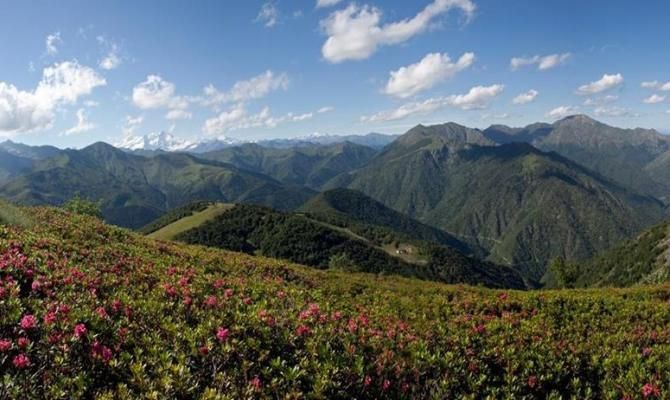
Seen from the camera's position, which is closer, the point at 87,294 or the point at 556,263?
the point at 87,294

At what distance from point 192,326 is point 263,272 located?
1581 centimetres

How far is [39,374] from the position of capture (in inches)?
314

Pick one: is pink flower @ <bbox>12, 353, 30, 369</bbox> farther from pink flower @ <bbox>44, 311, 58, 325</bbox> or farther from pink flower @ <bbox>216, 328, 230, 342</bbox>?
pink flower @ <bbox>216, 328, 230, 342</bbox>

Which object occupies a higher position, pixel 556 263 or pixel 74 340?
pixel 74 340

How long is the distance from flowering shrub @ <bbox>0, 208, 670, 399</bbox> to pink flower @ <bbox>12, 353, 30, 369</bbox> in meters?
0.02

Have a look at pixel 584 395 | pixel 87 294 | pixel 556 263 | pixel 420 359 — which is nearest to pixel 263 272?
pixel 87 294

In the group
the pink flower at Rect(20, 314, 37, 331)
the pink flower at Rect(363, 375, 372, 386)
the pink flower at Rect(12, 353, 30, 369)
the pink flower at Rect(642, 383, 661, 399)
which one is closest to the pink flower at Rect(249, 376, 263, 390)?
the pink flower at Rect(363, 375, 372, 386)

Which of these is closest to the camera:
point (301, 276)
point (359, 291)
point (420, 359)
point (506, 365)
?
point (420, 359)

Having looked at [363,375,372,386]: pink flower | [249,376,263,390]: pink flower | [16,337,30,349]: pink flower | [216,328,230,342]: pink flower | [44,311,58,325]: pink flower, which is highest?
[44,311,58,325]: pink flower

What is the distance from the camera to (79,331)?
9.09 m

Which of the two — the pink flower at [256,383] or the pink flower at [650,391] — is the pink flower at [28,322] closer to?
the pink flower at [256,383]

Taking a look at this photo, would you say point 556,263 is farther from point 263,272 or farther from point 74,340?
point 74,340

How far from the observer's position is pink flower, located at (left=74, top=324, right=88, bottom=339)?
9019 mm

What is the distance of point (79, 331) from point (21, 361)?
4.08 ft
